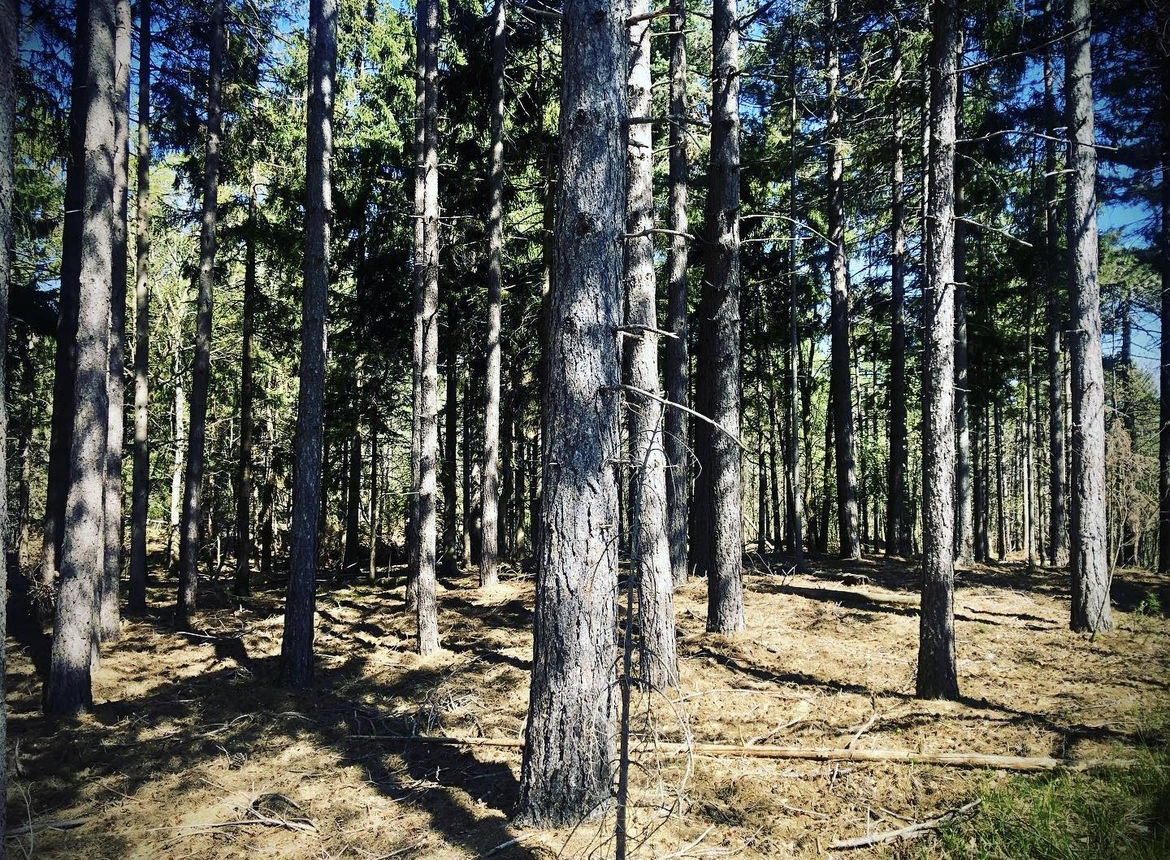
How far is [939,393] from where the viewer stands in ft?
23.6

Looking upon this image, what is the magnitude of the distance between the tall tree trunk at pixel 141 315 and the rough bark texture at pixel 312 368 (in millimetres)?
5643

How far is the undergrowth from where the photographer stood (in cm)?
438

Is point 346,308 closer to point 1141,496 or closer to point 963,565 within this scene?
point 963,565

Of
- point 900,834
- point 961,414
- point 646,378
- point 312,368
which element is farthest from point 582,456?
point 961,414

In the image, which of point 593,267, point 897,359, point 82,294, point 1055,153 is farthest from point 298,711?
point 1055,153

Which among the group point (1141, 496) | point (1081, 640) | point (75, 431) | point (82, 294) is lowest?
point (1081, 640)

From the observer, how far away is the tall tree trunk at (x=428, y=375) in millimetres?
10305

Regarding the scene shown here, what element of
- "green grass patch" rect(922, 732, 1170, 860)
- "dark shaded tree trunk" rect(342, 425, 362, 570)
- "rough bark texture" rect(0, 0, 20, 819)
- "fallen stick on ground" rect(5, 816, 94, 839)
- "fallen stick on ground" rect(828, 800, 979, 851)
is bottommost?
"fallen stick on ground" rect(5, 816, 94, 839)

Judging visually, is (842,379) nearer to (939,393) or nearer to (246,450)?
(939,393)

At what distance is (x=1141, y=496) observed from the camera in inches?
428

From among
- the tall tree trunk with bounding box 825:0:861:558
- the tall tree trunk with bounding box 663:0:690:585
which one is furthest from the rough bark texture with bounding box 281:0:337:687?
the tall tree trunk with bounding box 825:0:861:558

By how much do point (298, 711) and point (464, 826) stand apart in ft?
13.6

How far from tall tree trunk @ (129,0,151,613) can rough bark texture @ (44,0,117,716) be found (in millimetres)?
4535

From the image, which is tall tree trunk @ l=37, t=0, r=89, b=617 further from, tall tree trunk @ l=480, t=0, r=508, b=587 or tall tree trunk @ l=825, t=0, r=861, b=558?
tall tree trunk @ l=825, t=0, r=861, b=558
